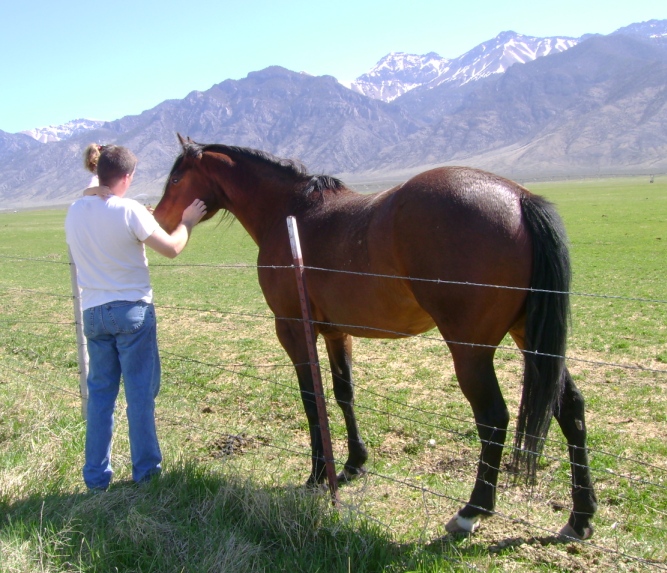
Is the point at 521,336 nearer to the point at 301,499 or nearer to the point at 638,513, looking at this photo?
the point at 638,513

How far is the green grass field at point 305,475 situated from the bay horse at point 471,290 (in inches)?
7.7

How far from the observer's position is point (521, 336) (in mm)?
3475

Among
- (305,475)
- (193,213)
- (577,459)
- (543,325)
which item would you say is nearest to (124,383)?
(193,213)

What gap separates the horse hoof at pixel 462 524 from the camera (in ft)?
10.5

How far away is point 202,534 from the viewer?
2.99 meters

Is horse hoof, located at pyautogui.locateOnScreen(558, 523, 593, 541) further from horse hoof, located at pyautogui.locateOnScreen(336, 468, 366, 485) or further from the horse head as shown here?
the horse head

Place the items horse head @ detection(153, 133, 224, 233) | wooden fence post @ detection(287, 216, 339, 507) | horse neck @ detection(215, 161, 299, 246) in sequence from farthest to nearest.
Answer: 1. horse head @ detection(153, 133, 224, 233)
2. horse neck @ detection(215, 161, 299, 246)
3. wooden fence post @ detection(287, 216, 339, 507)

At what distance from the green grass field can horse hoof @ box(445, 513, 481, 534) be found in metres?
0.06

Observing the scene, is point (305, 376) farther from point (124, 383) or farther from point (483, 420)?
point (483, 420)

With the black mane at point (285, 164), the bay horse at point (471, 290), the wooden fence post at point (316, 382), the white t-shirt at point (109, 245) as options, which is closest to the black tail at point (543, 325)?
the bay horse at point (471, 290)

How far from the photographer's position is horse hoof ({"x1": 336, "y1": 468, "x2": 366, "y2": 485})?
4152mm

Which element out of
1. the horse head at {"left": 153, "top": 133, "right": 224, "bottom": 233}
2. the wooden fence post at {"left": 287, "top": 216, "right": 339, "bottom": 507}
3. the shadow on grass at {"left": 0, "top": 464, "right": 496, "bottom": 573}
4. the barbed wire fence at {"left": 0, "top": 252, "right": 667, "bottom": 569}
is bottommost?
the barbed wire fence at {"left": 0, "top": 252, "right": 667, "bottom": 569}

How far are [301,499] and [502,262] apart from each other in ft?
5.61

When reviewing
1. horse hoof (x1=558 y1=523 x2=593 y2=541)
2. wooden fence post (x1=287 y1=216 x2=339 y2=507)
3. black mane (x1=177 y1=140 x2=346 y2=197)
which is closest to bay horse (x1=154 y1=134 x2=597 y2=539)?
horse hoof (x1=558 y1=523 x2=593 y2=541)
